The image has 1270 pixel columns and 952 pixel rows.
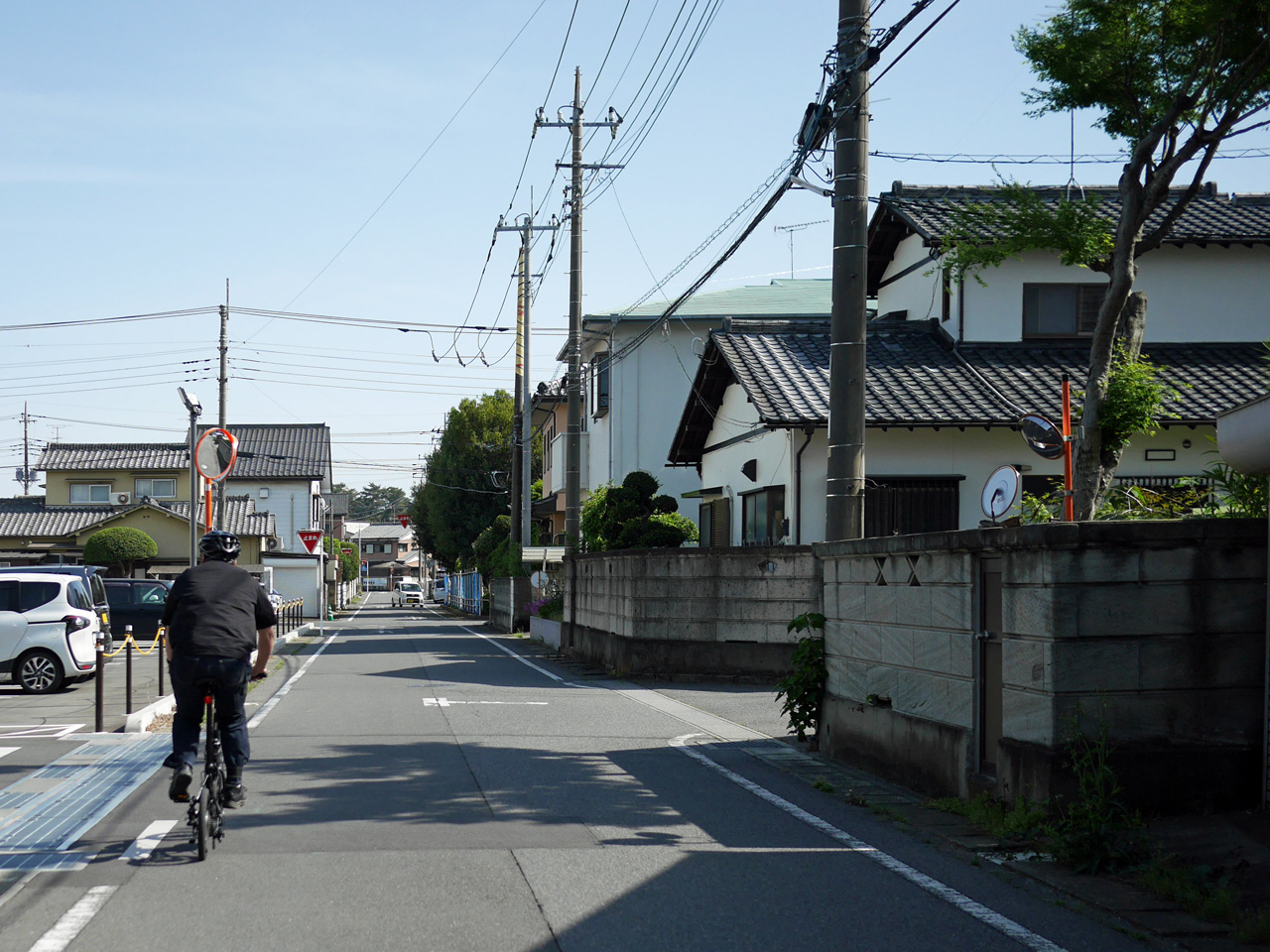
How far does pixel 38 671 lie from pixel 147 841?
11.5m

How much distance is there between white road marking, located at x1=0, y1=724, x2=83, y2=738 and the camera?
11.9 meters

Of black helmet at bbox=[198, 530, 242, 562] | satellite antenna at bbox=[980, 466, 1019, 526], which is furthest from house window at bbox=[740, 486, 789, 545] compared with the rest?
black helmet at bbox=[198, 530, 242, 562]

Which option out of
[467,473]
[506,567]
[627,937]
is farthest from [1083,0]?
[467,473]

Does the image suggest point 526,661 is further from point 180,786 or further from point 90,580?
point 180,786

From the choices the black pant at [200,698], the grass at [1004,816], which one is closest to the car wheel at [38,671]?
the black pant at [200,698]

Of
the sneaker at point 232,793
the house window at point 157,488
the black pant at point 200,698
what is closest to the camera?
the black pant at point 200,698

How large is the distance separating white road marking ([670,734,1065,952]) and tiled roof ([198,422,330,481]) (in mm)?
53238

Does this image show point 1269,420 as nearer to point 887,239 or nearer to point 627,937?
point 627,937

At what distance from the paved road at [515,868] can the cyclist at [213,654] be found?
539 mm

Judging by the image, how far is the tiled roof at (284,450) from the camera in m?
59.9

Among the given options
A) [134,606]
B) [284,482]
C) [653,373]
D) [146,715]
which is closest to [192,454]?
[146,715]

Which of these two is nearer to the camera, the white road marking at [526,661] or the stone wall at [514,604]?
the white road marking at [526,661]

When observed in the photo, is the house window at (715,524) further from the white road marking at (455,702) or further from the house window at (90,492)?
the house window at (90,492)

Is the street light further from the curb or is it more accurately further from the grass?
the grass
